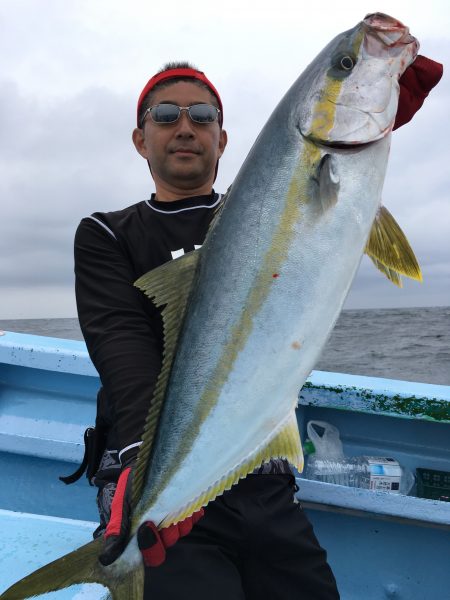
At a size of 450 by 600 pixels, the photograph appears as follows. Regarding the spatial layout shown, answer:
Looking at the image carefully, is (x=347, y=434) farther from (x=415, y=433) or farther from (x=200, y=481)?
(x=200, y=481)

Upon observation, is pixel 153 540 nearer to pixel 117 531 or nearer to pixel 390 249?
pixel 117 531

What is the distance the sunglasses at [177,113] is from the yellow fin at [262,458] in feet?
5.66

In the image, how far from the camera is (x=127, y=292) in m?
2.81

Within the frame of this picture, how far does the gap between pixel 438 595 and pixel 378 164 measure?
10.2ft

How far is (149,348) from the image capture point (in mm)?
2604

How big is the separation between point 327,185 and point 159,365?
1206 mm

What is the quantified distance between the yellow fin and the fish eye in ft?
3.84

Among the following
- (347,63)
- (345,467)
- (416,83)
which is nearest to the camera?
(347,63)

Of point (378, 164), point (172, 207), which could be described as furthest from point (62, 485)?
point (378, 164)

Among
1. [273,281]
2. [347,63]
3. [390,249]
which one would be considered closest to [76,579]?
[273,281]

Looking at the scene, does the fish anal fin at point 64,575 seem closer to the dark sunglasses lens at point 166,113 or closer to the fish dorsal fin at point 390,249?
the fish dorsal fin at point 390,249

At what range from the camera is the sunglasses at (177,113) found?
9.70ft

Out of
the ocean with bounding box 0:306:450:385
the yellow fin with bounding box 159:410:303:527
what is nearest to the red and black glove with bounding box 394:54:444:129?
the yellow fin with bounding box 159:410:303:527

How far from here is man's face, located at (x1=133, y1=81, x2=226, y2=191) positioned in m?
2.97
